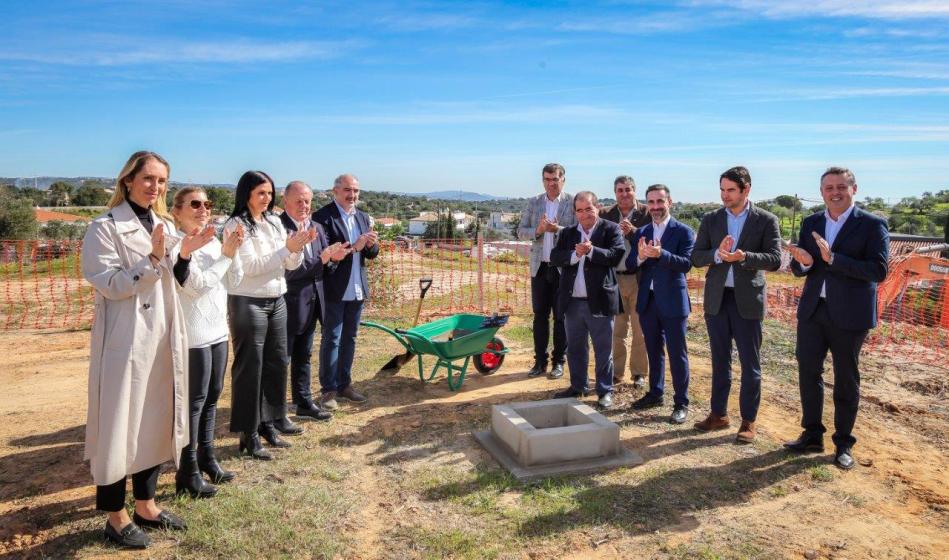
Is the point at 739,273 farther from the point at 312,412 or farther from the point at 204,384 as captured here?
the point at 204,384

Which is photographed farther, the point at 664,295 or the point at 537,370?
the point at 537,370

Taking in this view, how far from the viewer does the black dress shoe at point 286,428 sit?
4.71 metres

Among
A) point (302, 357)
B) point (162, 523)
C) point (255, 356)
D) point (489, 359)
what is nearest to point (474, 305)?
point (489, 359)

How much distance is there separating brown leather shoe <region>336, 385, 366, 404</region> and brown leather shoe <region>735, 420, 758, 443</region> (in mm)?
3217

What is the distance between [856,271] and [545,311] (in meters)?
2.93

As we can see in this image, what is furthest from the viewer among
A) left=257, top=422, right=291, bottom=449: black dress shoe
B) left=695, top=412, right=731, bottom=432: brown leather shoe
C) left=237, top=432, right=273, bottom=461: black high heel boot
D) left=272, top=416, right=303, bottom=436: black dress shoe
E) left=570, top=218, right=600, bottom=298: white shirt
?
left=570, top=218, right=600, bottom=298: white shirt

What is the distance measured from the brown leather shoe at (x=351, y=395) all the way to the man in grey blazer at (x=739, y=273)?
10.2 ft

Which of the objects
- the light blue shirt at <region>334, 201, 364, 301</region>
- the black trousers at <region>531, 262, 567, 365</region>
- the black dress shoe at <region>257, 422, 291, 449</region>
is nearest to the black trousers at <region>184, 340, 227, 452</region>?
the black dress shoe at <region>257, 422, 291, 449</region>

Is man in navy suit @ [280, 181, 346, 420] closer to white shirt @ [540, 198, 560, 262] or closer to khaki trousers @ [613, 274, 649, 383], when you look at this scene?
white shirt @ [540, 198, 560, 262]

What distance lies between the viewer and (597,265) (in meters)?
5.20

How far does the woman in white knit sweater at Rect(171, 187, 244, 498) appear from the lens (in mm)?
3301

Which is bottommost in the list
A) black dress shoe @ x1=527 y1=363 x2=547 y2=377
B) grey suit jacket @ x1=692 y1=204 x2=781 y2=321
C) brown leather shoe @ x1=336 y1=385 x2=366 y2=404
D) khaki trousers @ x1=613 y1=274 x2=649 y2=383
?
brown leather shoe @ x1=336 y1=385 x2=366 y2=404

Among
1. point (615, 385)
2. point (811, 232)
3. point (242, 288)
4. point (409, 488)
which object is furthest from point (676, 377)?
point (242, 288)

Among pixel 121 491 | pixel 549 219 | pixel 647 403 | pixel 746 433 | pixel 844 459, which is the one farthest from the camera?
pixel 549 219
